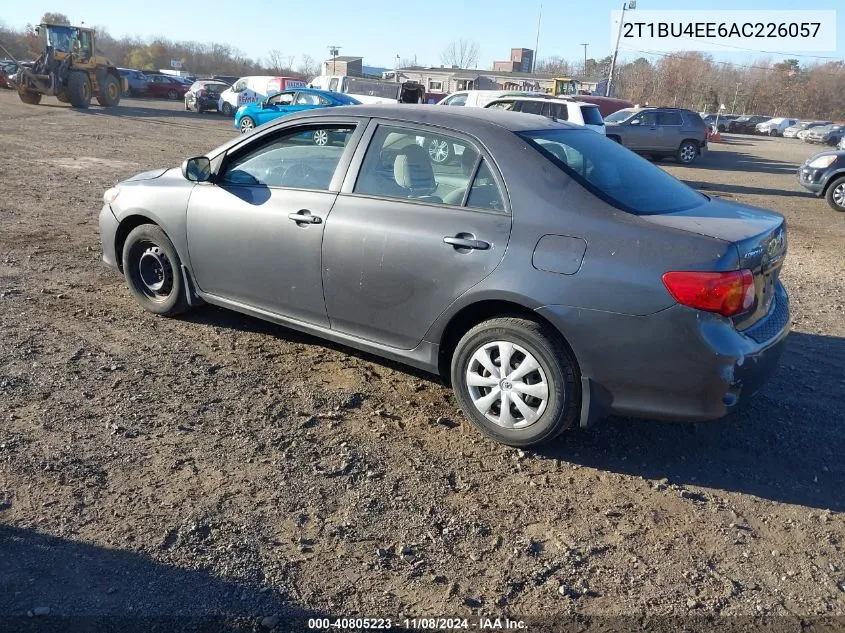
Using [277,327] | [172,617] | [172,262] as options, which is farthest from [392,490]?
[172,262]

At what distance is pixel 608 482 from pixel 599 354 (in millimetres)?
660

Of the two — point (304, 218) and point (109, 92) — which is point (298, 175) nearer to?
point (304, 218)

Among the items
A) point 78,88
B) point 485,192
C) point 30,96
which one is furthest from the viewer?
point 30,96

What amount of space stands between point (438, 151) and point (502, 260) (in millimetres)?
819

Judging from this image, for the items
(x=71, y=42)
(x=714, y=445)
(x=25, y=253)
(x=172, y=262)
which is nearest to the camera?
(x=714, y=445)

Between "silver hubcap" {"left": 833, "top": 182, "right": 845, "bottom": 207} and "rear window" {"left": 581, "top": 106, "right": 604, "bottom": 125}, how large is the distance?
5.23 metres

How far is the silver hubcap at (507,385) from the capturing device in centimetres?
365

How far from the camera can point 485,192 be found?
3.83 meters

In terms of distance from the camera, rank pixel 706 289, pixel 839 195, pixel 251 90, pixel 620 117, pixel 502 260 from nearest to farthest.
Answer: pixel 706 289 → pixel 502 260 → pixel 839 195 → pixel 620 117 → pixel 251 90

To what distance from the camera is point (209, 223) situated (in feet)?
15.9

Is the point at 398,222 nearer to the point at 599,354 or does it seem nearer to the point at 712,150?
the point at 599,354

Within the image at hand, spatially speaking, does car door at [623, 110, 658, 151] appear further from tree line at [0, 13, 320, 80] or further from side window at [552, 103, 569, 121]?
tree line at [0, 13, 320, 80]

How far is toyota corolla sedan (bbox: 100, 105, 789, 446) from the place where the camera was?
333 cm

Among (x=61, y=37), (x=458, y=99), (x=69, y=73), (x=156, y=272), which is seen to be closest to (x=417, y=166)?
(x=156, y=272)
